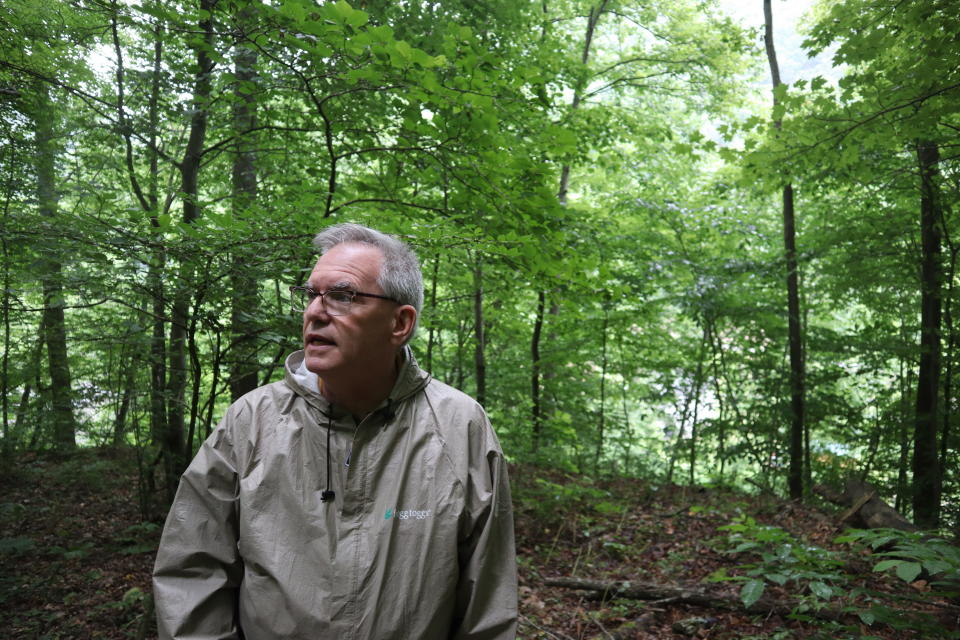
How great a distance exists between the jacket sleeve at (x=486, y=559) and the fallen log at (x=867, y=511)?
5587 millimetres

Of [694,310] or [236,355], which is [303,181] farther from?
[694,310]

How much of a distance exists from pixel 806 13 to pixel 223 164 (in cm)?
962

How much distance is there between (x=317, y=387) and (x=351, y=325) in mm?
221

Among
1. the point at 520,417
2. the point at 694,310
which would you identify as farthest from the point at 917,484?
the point at 520,417

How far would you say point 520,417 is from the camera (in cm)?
862

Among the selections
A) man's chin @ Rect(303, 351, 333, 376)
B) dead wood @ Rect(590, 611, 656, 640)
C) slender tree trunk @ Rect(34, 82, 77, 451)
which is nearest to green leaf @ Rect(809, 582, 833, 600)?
dead wood @ Rect(590, 611, 656, 640)

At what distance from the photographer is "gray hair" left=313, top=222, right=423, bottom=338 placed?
6.39 ft

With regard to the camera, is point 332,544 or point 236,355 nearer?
point 332,544

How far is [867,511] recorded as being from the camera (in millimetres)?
6801

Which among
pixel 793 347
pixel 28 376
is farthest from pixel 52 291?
pixel 793 347

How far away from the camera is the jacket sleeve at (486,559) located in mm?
1732

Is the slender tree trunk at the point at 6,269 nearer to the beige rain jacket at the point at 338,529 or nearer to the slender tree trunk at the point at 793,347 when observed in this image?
the beige rain jacket at the point at 338,529

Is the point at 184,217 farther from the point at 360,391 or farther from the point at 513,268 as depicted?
the point at 360,391

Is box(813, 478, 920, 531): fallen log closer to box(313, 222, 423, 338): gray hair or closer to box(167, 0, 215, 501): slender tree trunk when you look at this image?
box(313, 222, 423, 338): gray hair
